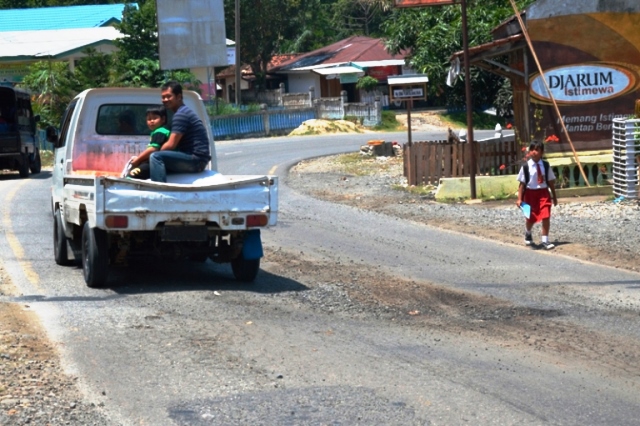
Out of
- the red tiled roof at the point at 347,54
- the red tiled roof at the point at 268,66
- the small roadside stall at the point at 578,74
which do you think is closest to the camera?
the small roadside stall at the point at 578,74

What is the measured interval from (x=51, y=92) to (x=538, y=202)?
33.0m

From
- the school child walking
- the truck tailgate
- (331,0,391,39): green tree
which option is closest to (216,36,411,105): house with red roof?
(331,0,391,39): green tree

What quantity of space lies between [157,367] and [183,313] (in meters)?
1.86

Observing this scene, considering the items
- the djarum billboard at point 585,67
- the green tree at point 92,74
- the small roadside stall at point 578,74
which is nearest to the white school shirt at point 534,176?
the small roadside stall at point 578,74

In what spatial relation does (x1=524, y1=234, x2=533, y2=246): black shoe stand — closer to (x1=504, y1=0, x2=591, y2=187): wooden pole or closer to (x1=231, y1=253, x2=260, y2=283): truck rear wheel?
(x1=231, y1=253, x2=260, y2=283): truck rear wheel

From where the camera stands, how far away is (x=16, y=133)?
26781 mm

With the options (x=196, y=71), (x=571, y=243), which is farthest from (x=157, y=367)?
(x=196, y=71)

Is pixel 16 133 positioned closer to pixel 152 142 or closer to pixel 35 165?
pixel 35 165

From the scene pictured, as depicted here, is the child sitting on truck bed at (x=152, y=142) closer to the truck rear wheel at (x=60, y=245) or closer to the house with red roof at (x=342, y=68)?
the truck rear wheel at (x=60, y=245)

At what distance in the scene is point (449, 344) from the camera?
7914 mm

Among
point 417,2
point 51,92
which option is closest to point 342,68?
point 51,92

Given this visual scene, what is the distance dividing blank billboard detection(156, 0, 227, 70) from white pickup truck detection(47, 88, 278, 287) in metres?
38.1

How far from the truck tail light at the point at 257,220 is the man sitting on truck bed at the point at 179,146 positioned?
98 cm

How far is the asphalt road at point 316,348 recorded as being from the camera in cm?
622
